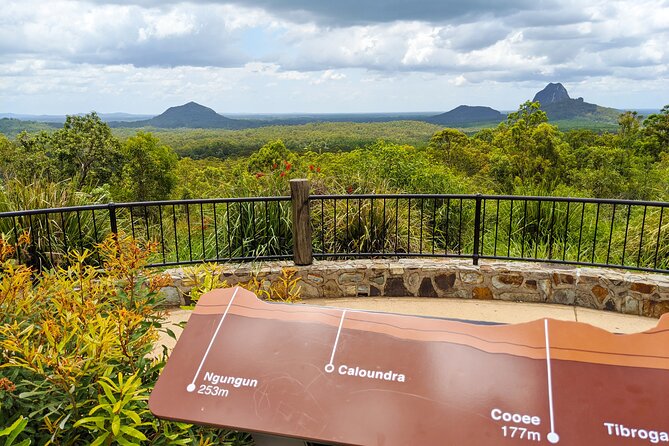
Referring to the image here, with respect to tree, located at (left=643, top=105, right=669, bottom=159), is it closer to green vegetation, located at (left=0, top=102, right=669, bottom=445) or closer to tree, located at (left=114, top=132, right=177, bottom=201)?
green vegetation, located at (left=0, top=102, right=669, bottom=445)

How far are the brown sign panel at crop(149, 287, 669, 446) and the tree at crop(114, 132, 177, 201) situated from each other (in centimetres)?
3551

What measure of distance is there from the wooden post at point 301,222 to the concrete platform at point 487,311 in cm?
55

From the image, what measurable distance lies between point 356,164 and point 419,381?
8.07 metres

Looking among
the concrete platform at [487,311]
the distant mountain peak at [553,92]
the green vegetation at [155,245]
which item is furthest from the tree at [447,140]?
the distant mountain peak at [553,92]

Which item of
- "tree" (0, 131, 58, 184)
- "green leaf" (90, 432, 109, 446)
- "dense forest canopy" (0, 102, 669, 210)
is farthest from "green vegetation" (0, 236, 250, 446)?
"tree" (0, 131, 58, 184)

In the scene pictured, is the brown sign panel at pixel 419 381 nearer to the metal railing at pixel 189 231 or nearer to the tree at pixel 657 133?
the metal railing at pixel 189 231

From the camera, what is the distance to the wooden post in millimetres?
5961

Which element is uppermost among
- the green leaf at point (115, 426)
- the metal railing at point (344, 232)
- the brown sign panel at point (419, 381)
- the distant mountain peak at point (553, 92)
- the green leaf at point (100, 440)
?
the distant mountain peak at point (553, 92)

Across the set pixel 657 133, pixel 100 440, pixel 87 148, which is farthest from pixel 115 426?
pixel 657 133

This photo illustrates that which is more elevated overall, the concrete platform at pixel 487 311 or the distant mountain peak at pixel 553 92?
the distant mountain peak at pixel 553 92

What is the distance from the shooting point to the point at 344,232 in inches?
276

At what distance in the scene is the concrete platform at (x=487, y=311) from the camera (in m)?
5.50

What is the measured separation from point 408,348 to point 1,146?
4443 centimetres

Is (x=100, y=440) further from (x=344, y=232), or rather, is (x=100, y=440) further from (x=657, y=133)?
(x=657, y=133)
